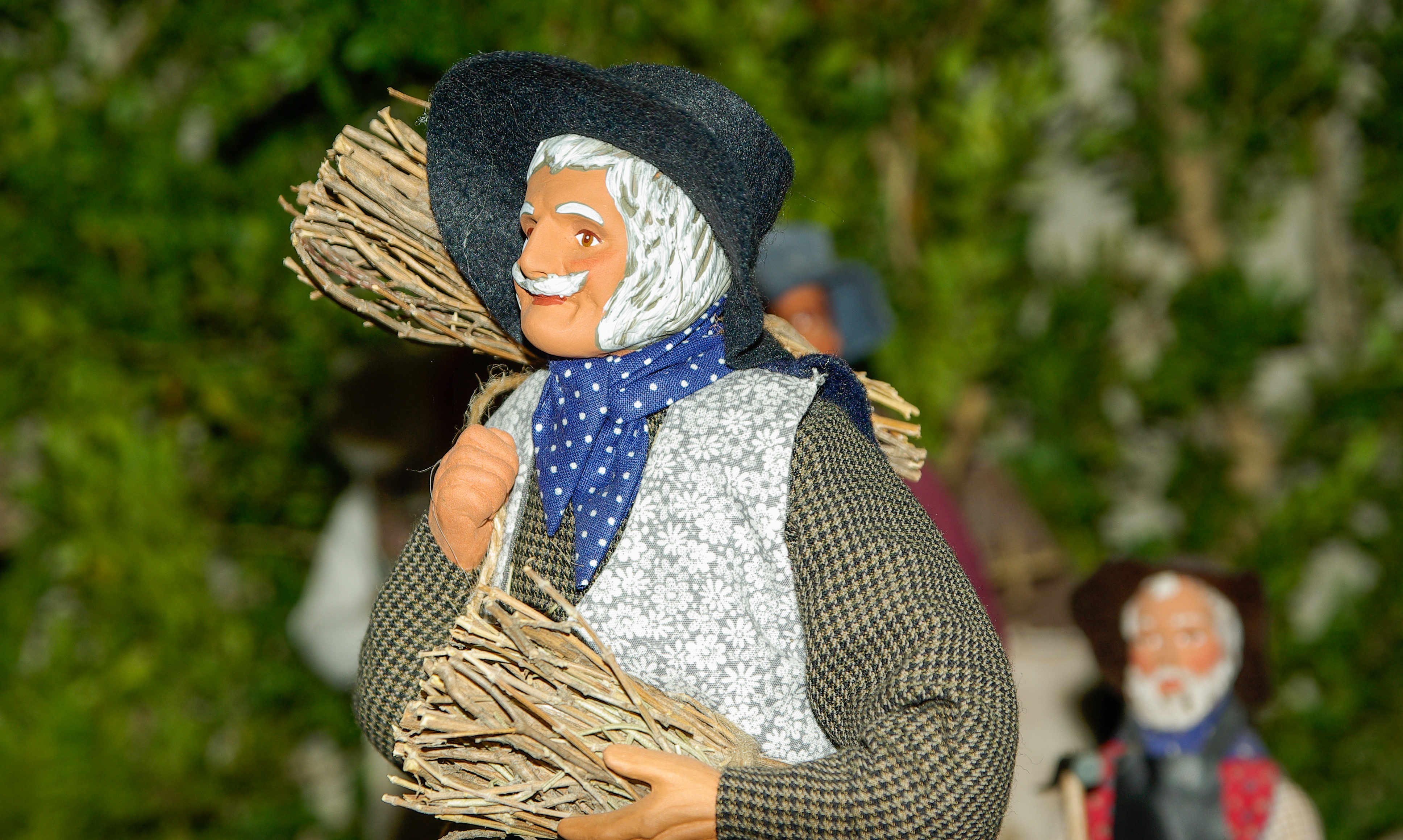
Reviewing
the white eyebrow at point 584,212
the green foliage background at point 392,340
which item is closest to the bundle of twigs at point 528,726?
the white eyebrow at point 584,212

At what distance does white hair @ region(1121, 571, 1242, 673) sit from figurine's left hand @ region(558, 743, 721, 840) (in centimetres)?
141

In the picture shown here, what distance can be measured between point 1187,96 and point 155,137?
285 centimetres

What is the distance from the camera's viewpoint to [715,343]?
4.86ft

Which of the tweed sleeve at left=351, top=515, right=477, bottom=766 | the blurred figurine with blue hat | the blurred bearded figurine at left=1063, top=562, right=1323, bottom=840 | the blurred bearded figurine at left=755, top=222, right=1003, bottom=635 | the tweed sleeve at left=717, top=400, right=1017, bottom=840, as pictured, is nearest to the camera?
the tweed sleeve at left=717, top=400, right=1017, bottom=840

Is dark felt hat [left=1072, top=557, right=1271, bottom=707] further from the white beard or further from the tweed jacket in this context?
the tweed jacket

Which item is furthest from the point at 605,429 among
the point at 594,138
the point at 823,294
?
the point at 823,294

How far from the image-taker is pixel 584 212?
4.50ft

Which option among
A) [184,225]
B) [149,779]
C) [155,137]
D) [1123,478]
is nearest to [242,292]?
[184,225]

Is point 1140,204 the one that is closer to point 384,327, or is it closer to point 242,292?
point 242,292

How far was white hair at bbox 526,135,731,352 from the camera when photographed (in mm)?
1373

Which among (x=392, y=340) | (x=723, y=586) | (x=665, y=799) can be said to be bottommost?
(x=665, y=799)

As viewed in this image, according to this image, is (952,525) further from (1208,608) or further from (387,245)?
(387,245)

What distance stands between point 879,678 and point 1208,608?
1.34 meters

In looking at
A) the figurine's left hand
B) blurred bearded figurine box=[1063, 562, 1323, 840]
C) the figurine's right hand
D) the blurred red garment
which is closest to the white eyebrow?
the figurine's right hand
